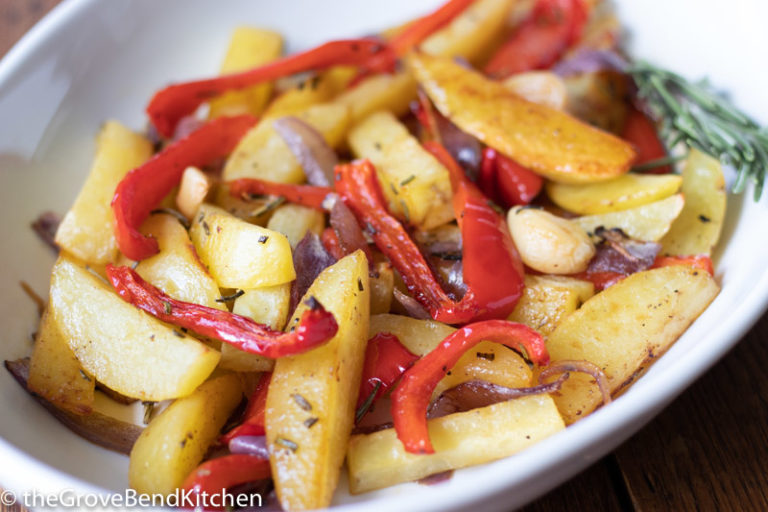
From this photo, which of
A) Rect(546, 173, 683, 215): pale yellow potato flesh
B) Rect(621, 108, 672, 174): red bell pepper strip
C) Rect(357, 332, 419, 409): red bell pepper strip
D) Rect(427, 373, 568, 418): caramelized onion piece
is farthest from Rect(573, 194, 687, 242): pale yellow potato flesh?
Rect(357, 332, 419, 409): red bell pepper strip

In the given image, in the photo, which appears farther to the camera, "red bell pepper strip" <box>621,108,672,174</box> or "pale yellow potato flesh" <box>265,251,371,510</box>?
"red bell pepper strip" <box>621,108,672,174</box>

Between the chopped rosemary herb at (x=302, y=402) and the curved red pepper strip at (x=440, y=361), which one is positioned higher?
the curved red pepper strip at (x=440, y=361)

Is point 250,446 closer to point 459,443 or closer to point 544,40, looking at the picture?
point 459,443

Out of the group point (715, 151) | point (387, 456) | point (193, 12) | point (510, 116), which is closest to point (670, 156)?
point (715, 151)

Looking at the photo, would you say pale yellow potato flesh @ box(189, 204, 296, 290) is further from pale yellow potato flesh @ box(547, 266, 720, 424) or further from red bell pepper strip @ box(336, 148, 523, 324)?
pale yellow potato flesh @ box(547, 266, 720, 424)

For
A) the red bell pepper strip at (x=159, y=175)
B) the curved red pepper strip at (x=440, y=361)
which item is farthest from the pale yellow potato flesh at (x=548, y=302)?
the red bell pepper strip at (x=159, y=175)

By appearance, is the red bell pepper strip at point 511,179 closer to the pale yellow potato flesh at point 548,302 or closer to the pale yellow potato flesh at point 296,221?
the pale yellow potato flesh at point 548,302

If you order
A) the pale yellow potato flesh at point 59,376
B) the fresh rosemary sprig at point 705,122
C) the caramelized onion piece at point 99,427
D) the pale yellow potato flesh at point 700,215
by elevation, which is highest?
the fresh rosemary sprig at point 705,122
